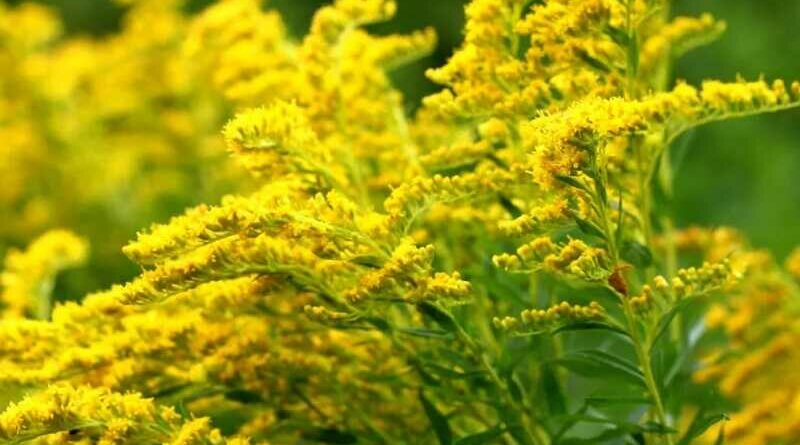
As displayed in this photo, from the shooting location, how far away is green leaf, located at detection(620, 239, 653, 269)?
2307 mm

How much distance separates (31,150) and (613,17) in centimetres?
349

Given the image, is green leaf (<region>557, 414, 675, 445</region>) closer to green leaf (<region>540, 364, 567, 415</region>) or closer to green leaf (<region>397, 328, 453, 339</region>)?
green leaf (<region>540, 364, 567, 415</region>)

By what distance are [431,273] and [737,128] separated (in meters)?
4.90

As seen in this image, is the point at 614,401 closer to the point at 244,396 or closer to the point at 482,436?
the point at 482,436

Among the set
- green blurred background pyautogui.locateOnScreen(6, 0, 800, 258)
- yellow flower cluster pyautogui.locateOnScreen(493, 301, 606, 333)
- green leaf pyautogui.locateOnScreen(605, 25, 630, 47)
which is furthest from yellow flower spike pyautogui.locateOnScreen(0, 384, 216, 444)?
green blurred background pyautogui.locateOnScreen(6, 0, 800, 258)

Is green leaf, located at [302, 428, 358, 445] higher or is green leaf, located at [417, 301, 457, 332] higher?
green leaf, located at [417, 301, 457, 332]

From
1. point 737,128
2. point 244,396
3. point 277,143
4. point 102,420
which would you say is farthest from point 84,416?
point 737,128

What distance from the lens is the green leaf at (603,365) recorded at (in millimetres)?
2230

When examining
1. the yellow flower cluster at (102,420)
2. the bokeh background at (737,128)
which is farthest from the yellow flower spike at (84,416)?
the bokeh background at (737,128)

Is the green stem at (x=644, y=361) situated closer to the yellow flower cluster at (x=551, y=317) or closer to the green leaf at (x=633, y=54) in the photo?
the yellow flower cluster at (x=551, y=317)

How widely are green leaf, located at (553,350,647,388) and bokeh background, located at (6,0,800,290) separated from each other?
2.84 meters

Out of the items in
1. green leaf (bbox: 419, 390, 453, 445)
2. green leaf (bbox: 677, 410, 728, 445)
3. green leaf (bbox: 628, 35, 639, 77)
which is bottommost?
green leaf (bbox: 677, 410, 728, 445)

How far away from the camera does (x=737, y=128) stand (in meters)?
6.78

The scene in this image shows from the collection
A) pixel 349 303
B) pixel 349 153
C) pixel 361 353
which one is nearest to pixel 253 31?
pixel 349 153
